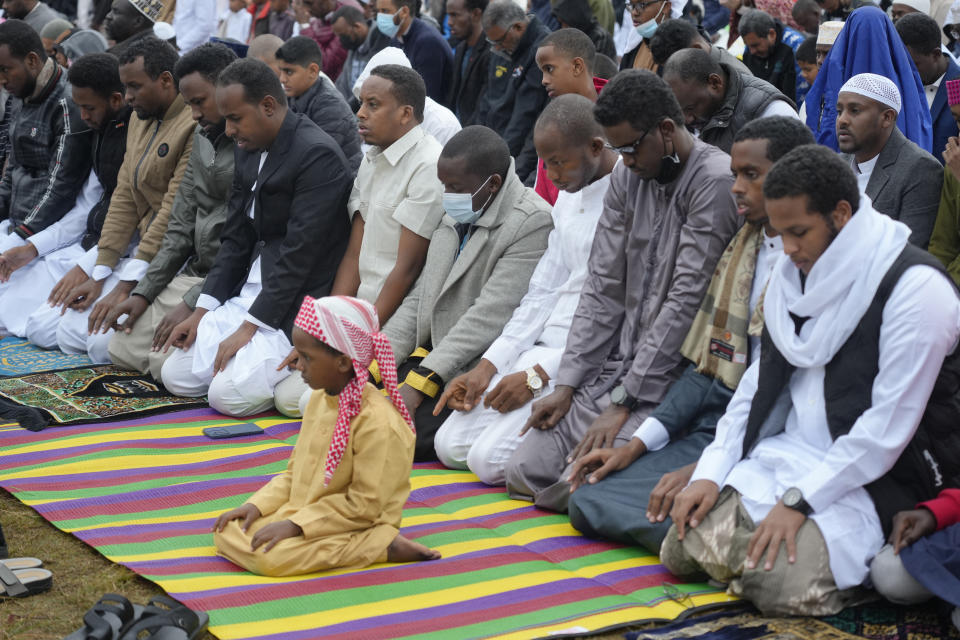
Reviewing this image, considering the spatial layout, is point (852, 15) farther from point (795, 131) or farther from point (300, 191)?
point (300, 191)

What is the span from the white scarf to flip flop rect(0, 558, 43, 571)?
2.84 meters

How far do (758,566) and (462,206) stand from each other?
2.55m

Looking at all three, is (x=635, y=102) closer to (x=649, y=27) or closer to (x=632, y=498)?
(x=632, y=498)

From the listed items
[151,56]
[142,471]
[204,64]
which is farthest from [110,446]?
[151,56]

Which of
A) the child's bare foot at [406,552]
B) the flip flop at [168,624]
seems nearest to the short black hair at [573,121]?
the child's bare foot at [406,552]

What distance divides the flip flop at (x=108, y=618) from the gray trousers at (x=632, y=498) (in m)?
1.72

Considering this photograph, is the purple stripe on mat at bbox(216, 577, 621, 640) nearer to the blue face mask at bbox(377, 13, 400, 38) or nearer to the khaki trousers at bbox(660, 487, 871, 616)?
the khaki trousers at bbox(660, 487, 871, 616)

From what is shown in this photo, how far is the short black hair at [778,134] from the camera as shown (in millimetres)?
4219

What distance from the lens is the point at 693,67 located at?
5.80 metres

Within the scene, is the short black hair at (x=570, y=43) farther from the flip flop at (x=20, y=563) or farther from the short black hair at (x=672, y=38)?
the flip flop at (x=20, y=563)

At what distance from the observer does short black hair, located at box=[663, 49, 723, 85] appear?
228 inches

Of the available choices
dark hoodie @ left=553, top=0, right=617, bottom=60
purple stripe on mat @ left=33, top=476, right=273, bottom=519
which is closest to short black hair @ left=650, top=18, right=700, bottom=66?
dark hoodie @ left=553, top=0, right=617, bottom=60

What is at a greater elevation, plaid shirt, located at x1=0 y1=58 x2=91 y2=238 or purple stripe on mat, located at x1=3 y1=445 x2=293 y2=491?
plaid shirt, located at x1=0 y1=58 x2=91 y2=238

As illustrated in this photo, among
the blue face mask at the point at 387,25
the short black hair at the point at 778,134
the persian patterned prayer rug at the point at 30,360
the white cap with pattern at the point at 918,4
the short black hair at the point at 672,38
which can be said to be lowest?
the persian patterned prayer rug at the point at 30,360
